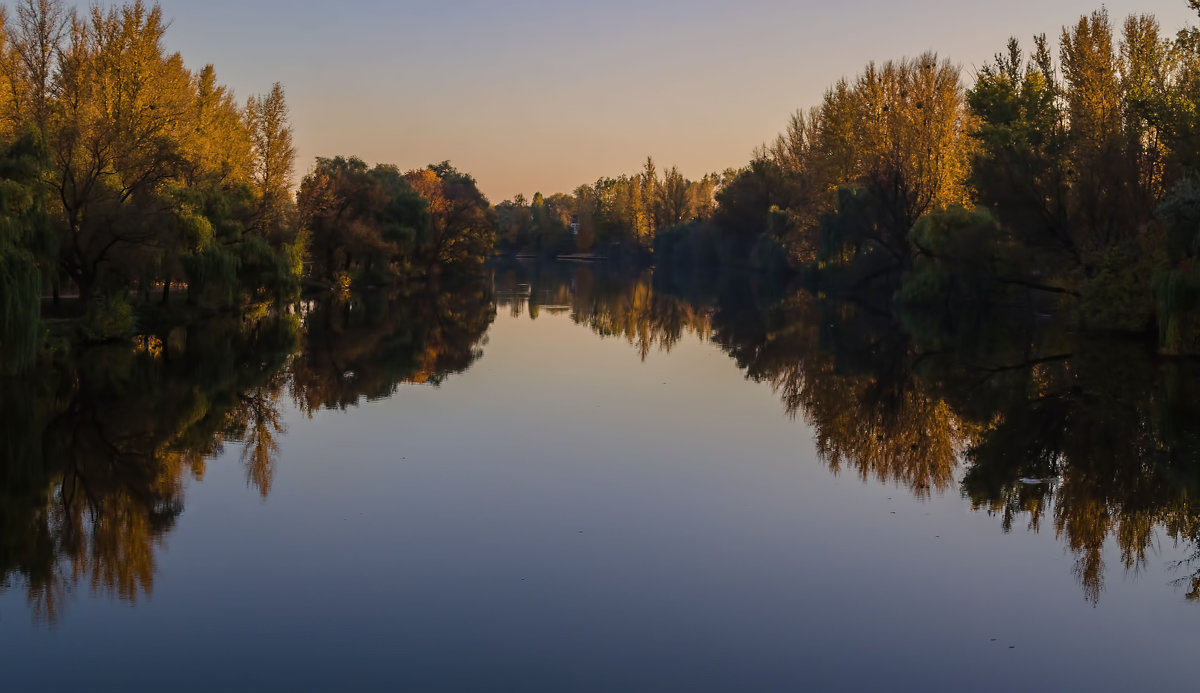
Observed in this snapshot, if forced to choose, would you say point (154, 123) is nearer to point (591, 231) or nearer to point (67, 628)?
point (67, 628)

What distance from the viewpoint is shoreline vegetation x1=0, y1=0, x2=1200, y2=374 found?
23.9m

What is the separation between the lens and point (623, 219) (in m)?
126

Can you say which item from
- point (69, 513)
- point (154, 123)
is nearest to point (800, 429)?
point (69, 513)

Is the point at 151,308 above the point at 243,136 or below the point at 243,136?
below

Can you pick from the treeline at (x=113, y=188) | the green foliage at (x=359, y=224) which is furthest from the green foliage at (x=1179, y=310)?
the green foliage at (x=359, y=224)

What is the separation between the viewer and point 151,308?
3028cm

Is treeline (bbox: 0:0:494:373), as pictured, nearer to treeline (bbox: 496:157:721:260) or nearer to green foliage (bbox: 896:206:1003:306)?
green foliage (bbox: 896:206:1003:306)

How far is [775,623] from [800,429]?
8.54 m

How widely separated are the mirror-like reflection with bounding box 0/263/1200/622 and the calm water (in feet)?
0.24

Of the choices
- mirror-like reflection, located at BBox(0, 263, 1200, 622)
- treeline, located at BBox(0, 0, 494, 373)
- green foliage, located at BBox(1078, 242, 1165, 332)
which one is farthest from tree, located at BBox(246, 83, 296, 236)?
green foliage, located at BBox(1078, 242, 1165, 332)

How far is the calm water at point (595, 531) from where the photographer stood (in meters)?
7.12

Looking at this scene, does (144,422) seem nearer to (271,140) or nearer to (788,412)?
(788,412)

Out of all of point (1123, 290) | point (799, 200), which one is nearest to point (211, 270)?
point (1123, 290)

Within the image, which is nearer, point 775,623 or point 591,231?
point 775,623
